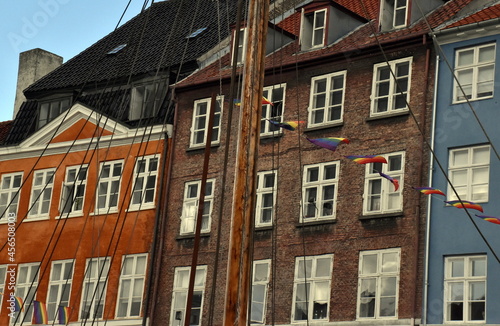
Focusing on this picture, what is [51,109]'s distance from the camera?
4803cm

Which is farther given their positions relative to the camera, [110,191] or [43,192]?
[43,192]

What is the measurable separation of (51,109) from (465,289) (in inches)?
771

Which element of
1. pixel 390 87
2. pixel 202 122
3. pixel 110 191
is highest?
pixel 202 122

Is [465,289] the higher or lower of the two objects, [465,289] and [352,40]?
the lower

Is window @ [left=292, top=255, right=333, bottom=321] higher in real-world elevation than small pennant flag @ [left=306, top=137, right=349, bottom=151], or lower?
lower

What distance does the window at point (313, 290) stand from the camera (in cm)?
3722

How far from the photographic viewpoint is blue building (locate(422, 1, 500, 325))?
1342 inches

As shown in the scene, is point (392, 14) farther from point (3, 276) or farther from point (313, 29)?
point (3, 276)

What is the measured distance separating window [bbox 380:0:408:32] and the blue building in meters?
2.48

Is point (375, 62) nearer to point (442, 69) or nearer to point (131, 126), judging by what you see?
point (442, 69)

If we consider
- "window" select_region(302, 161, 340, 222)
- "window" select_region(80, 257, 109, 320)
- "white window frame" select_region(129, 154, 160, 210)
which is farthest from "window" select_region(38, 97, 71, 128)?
"window" select_region(302, 161, 340, 222)

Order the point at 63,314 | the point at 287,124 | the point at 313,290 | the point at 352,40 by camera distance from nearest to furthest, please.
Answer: the point at 287,124 < the point at 313,290 < the point at 352,40 < the point at 63,314

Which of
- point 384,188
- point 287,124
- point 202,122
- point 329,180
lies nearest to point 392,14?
point 329,180

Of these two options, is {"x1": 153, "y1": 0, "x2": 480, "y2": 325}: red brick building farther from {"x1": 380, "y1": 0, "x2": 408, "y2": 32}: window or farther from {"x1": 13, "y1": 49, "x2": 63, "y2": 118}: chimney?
{"x1": 13, "y1": 49, "x2": 63, "y2": 118}: chimney
